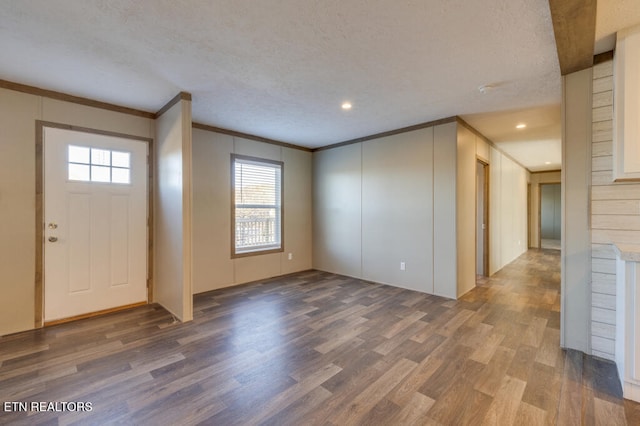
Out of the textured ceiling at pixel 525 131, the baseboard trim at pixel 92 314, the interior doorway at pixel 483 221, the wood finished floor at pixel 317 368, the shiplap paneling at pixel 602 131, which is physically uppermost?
the textured ceiling at pixel 525 131

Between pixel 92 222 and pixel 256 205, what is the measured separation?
2318 millimetres

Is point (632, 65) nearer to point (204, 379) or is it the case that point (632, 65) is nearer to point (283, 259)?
point (204, 379)

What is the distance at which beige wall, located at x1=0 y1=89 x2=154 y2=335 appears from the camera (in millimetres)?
2789

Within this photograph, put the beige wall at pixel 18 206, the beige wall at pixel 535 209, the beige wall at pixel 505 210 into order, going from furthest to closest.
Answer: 1. the beige wall at pixel 535 209
2. the beige wall at pixel 505 210
3. the beige wall at pixel 18 206

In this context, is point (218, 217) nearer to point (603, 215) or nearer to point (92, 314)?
point (92, 314)

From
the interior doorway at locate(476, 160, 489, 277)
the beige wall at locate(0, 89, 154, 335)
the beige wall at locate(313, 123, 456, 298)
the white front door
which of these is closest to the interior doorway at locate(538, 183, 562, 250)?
the interior doorway at locate(476, 160, 489, 277)

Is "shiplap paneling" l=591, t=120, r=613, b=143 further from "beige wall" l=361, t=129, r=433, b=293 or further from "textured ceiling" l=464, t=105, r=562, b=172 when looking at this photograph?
"beige wall" l=361, t=129, r=433, b=293

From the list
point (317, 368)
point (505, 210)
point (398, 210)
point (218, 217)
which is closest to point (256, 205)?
point (218, 217)

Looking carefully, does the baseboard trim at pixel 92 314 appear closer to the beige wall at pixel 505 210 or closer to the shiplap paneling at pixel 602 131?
the shiplap paneling at pixel 602 131

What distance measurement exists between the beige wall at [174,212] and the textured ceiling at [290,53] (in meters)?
0.36

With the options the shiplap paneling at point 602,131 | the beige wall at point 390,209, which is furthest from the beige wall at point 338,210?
the shiplap paneling at point 602,131

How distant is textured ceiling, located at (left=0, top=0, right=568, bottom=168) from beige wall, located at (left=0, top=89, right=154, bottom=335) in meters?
0.28

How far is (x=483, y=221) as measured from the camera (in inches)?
207

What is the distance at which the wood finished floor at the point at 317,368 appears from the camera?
5.72 ft
